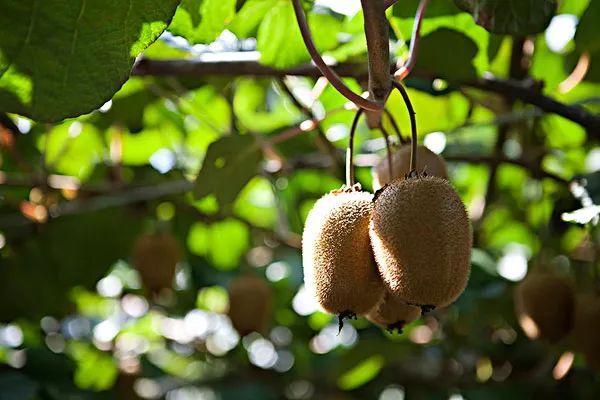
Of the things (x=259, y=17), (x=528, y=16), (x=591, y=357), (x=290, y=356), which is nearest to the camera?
(x=528, y=16)

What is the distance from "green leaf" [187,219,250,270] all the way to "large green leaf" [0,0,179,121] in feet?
4.53

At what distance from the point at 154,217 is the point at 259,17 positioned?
0.79 meters

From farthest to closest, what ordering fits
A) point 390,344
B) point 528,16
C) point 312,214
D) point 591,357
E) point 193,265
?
point 193,265 < point 390,344 < point 591,357 < point 528,16 < point 312,214

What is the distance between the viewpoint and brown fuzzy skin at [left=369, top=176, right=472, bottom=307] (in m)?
0.88

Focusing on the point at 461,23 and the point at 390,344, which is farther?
the point at 390,344

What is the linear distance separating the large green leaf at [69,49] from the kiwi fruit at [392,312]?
376 mm

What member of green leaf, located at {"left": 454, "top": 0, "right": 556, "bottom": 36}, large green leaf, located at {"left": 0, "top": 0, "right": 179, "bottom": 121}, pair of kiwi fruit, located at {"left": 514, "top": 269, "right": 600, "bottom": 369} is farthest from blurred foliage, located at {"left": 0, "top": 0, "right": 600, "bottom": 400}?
large green leaf, located at {"left": 0, "top": 0, "right": 179, "bottom": 121}

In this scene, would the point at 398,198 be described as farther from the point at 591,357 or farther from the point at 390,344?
the point at 390,344

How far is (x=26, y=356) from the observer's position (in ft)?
6.36

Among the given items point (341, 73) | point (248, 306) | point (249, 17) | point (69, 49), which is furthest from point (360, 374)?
point (69, 49)

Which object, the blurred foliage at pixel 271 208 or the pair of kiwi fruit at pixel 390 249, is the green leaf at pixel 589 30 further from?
the pair of kiwi fruit at pixel 390 249

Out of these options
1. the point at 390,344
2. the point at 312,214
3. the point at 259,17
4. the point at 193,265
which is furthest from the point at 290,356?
the point at 312,214

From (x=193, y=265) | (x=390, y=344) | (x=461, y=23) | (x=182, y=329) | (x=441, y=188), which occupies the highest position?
(x=441, y=188)

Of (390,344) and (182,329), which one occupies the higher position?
(390,344)
